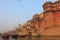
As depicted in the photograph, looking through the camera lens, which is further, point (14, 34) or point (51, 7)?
point (51, 7)

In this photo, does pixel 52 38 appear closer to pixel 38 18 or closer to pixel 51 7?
pixel 51 7

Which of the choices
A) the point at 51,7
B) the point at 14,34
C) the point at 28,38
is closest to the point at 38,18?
the point at 51,7

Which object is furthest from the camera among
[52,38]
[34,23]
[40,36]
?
[34,23]

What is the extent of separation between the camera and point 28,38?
11.4 metres

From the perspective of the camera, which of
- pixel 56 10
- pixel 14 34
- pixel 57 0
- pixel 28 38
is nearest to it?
pixel 28 38

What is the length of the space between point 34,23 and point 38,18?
118 centimetres

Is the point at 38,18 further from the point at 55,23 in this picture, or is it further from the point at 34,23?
the point at 55,23

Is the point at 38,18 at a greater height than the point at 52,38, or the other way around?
the point at 38,18

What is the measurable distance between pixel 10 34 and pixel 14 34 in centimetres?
60

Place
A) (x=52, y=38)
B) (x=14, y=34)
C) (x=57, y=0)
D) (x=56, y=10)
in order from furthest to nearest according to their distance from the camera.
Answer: (x=57, y=0) < (x=56, y=10) < (x=14, y=34) < (x=52, y=38)

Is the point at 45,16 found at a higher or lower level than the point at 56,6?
lower

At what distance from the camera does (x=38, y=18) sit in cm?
1883

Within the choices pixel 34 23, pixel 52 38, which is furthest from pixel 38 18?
pixel 52 38

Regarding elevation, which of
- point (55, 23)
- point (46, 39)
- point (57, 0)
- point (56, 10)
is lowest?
point (46, 39)
